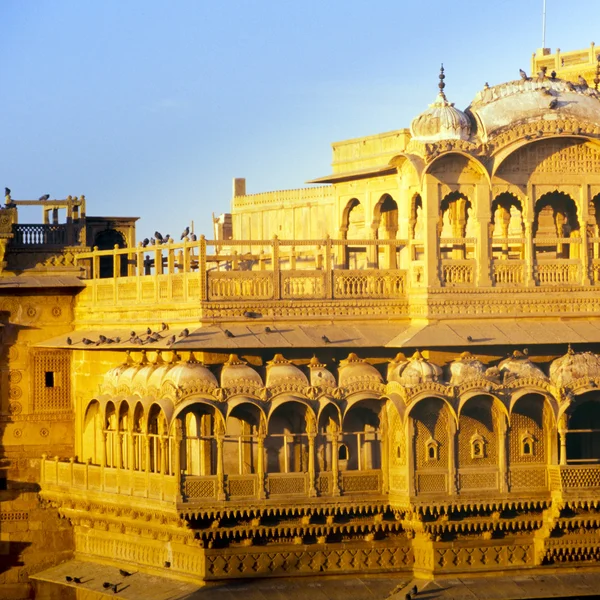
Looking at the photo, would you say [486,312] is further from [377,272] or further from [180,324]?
[180,324]

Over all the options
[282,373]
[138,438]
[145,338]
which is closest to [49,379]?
[138,438]

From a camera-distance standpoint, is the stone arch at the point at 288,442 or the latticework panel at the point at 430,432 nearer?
the latticework panel at the point at 430,432

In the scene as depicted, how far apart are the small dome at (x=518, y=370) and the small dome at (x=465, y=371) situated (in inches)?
6.2

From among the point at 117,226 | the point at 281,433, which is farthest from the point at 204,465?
the point at 117,226

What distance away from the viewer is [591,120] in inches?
1357

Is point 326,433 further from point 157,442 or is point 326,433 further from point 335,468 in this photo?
point 157,442

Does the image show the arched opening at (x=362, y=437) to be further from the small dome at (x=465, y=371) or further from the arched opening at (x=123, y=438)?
the arched opening at (x=123, y=438)

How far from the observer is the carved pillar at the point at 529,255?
3419 centimetres

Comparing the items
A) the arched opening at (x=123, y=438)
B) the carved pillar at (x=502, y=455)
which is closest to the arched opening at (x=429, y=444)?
the carved pillar at (x=502, y=455)

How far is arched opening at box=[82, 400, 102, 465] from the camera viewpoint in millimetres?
37459

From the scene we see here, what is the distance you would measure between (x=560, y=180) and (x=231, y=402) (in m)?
6.15

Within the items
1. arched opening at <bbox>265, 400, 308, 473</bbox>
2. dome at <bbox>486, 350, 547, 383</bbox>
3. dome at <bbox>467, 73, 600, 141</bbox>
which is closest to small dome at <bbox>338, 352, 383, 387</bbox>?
arched opening at <bbox>265, 400, 308, 473</bbox>

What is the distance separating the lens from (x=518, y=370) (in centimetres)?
3341

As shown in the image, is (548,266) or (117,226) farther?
(117,226)
